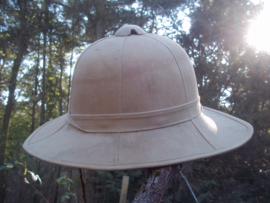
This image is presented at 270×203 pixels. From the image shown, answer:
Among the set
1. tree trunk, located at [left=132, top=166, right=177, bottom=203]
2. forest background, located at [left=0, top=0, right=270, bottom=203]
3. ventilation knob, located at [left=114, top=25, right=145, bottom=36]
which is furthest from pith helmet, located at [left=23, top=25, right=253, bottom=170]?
forest background, located at [left=0, top=0, right=270, bottom=203]

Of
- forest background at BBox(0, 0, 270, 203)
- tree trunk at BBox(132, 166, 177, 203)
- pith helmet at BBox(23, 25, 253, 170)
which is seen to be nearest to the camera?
pith helmet at BBox(23, 25, 253, 170)

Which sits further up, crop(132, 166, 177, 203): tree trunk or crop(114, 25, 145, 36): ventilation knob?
crop(114, 25, 145, 36): ventilation knob

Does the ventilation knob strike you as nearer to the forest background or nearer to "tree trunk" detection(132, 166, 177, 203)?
"tree trunk" detection(132, 166, 177, 203)

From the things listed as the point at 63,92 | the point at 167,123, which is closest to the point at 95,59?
the point at 167,123

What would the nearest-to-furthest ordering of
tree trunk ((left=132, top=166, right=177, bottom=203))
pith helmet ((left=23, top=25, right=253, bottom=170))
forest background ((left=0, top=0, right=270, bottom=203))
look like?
pith helmet ((left=23, top=25, right=253, bottom=170)) < tree trunk ((left=132, top=166, right=177, bottom=203)) < forest background ((left=0, top=0, right=270, bottom=203))

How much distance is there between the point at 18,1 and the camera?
8.58 m

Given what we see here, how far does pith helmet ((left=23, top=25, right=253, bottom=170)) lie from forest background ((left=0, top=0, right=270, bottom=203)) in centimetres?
294

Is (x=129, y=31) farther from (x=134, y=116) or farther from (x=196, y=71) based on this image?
(x=196, y=71)

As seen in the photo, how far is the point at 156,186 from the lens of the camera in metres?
1.25

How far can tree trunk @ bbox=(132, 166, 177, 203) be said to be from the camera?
1.25 metres

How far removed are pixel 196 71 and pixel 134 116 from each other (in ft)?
22.5

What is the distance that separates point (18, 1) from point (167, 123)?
9581 millimetres

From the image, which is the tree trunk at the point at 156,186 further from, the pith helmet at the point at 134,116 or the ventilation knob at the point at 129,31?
the ventilation knob at the point at 129,31

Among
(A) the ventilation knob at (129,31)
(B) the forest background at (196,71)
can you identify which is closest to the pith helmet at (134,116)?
(A) the ventilation knob at (129,31)
